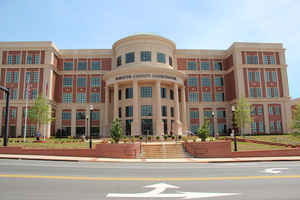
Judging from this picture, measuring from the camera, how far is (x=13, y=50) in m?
45.1

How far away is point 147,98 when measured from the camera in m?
39.1

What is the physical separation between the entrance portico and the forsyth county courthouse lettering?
0.19 meters

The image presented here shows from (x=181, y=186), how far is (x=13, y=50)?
50.8 metres

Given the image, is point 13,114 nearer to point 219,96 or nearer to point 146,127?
point 146,127

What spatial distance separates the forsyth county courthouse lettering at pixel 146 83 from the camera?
39.6 metres

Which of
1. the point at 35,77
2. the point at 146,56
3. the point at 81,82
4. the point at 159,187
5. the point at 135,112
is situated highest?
the point at 146,56

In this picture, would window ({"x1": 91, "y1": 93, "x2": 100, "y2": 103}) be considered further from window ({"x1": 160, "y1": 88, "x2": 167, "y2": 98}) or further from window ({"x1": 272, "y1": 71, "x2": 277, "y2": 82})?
window ({"x1": 272, "y1": 71, "x2": 277, "y2": 82})

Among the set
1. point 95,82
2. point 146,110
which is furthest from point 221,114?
point 95,82

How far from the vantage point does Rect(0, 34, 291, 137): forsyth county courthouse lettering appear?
39625 millimetres

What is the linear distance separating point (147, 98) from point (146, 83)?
9.56ft

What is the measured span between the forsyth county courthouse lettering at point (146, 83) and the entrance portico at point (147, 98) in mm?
187

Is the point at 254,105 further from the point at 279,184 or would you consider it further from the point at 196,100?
the point at 279,184

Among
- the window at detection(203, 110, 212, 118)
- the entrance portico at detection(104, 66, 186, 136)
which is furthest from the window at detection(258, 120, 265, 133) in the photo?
the entrance portico at detection(104, 66, 186, 136)

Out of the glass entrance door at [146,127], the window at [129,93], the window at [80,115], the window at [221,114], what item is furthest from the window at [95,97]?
the window at [221,114]
